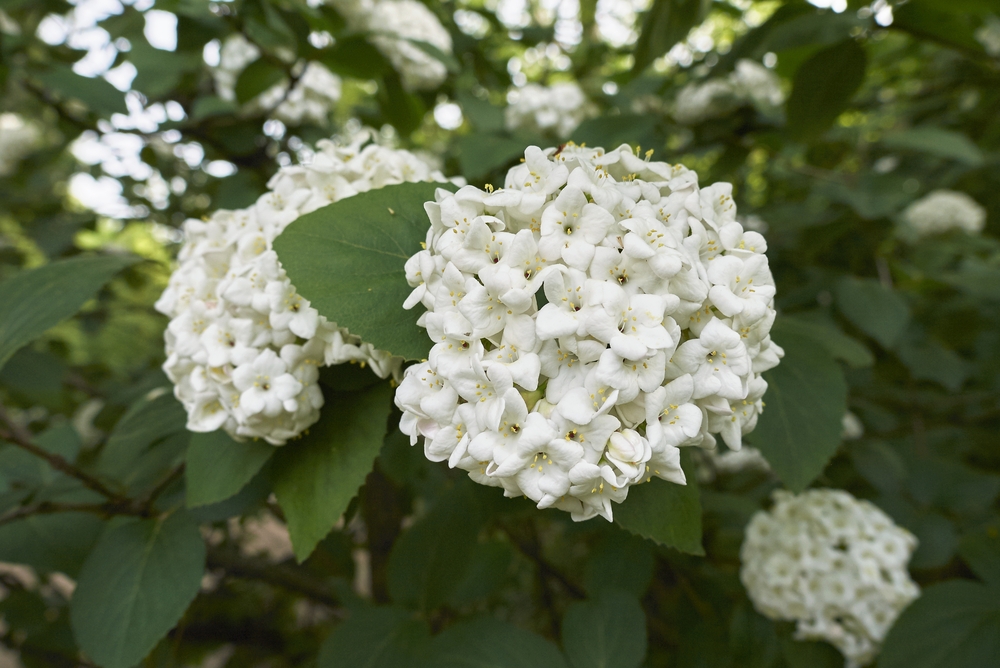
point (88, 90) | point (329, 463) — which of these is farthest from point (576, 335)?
point (88, 90)

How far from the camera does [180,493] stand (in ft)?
4.32

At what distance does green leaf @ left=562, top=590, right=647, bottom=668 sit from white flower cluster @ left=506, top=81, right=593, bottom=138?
179 centimetres

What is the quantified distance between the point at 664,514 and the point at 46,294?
1.14m

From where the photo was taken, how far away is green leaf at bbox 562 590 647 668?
4.14ft

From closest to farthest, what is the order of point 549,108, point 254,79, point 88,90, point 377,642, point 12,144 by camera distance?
point 377,642, point 254,79, point 88,90, point 549,108, point 12,144

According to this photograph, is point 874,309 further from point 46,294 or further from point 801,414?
point 46,294

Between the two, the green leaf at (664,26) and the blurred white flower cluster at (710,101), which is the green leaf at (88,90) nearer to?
the green leaf at (664,26)

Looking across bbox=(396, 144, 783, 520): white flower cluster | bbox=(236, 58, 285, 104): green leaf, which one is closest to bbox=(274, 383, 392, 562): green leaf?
bbox=(396, 144, 783, 520): white flower cluster

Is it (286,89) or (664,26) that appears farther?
Answer: (286,89)

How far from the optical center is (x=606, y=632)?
1315mm

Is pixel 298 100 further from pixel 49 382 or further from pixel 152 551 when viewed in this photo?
pixel 152 551

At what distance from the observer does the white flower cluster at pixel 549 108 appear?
252cm

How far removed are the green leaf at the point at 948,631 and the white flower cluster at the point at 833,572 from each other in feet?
0.33

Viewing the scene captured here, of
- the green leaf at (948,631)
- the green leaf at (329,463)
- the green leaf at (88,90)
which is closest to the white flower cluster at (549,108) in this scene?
the green leaf at (88,90)
